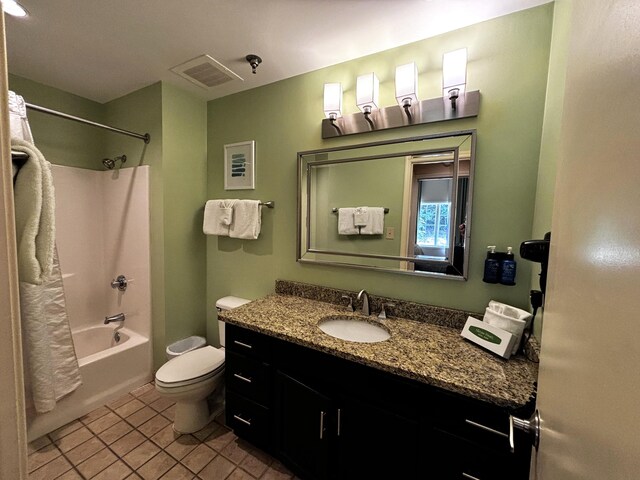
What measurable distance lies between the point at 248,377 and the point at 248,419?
255mm

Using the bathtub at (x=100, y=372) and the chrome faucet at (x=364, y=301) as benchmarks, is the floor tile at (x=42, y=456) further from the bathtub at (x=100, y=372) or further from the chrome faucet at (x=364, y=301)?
the chrome faucet at (x=364, y=301)

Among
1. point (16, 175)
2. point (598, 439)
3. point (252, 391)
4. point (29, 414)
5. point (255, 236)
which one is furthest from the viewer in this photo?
point (255, 236)

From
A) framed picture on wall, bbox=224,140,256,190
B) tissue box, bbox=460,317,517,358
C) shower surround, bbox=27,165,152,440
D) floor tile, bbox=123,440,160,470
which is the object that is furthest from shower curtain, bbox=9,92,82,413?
tissue box, bbox=460,317,517,358

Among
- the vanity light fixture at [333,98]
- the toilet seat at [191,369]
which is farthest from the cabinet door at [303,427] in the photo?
the vanity light fixture at [333,98]

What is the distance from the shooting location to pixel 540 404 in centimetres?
61

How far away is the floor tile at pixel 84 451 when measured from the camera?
1.46m

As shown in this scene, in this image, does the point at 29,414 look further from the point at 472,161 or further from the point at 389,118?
the point at 472,161

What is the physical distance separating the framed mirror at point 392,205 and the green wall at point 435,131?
0.06m

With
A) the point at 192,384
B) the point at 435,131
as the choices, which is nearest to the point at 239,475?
the point at 192,384

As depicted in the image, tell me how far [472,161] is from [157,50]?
1996mm

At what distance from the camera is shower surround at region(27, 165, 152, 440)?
206cm

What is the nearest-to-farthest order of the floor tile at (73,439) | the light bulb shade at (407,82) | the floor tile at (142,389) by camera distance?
the light bulb shade at (407,82) → the floor tile at (73,439) → the floor tile at (142,389)

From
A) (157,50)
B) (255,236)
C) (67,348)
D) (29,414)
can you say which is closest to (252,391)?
(255,236)

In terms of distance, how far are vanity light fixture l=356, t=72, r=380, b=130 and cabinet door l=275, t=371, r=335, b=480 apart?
156 centimetres
